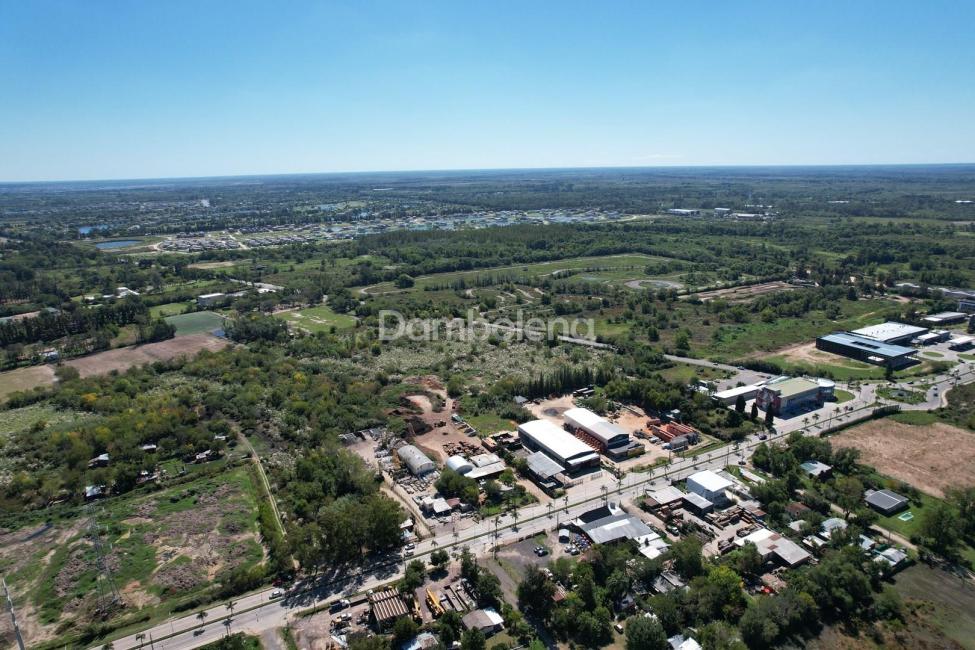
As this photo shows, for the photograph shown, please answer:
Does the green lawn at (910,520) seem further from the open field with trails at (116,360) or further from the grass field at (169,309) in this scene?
the grass field at (169,309)

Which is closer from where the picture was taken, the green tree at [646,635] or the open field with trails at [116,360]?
the green tree at [646,635]

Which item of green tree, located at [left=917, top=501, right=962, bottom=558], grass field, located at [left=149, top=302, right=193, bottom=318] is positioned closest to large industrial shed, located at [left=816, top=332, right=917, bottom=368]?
green tree, located at [left=917, top=501, right=962, bottom=558]

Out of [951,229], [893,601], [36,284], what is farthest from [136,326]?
[951,229]

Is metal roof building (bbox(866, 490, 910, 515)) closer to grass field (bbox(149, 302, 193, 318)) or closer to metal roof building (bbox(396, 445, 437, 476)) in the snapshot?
metal roof building (bbox(396, 445, 437, 476))

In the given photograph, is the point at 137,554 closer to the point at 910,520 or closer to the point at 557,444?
the point at 557,444

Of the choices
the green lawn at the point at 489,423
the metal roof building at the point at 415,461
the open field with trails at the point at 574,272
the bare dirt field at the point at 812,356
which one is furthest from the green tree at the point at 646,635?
the open field with trails at the point at 574,272

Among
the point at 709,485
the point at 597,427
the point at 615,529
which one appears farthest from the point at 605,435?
the point at 615,529
